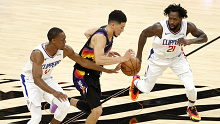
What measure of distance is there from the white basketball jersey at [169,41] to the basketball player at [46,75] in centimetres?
130

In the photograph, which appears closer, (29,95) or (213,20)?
(29,95)

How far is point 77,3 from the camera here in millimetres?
15039

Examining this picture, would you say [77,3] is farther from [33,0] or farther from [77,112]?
[77,112]

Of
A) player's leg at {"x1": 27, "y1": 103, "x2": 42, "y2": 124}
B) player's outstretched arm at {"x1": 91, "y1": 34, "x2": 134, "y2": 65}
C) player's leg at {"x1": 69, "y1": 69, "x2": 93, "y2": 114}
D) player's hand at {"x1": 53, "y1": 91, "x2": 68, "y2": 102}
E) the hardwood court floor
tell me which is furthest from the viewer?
the hardwood court floor

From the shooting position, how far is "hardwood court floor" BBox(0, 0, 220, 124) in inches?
273

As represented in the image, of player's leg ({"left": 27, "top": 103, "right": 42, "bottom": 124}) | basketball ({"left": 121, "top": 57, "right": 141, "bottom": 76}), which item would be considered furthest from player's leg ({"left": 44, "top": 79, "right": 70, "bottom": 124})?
basketball ({"left": 121, "top": 57, "right": 141, "bottom": 76})

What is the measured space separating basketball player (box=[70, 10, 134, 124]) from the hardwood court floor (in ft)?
2.78

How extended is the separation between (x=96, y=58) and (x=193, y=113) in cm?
211

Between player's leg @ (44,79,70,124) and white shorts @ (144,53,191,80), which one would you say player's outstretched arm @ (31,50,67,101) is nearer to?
player's leg @ (44,79,70,124)

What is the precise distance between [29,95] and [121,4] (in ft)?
31.8

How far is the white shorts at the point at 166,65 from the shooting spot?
6.77 metres

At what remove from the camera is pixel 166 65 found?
6.84 m

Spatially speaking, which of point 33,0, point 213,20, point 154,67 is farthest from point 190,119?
point 33,0

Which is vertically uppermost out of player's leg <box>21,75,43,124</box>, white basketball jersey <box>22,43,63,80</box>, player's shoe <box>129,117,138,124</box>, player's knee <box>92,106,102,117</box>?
white basketball jersey <box>22,43,63,80</box>
